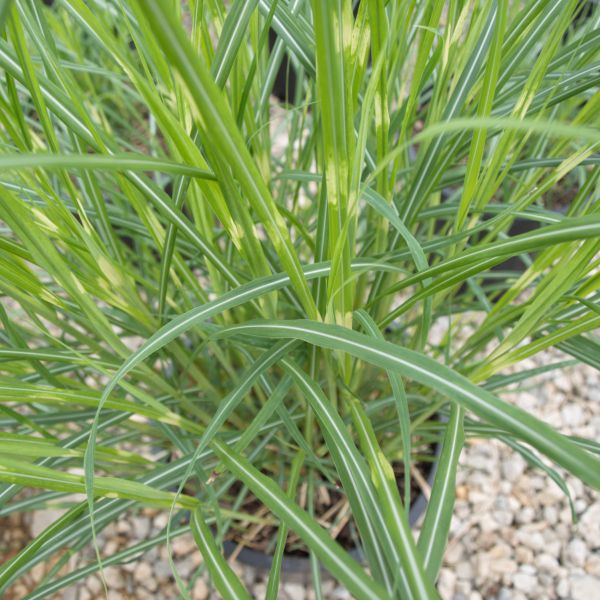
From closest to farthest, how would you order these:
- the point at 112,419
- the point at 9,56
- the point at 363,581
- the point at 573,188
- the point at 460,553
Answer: the point at 363,581 < the point at 9,56 < the point at 112,419 < the point at 460,553 < the point at 573,188

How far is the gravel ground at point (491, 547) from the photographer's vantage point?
881 mm

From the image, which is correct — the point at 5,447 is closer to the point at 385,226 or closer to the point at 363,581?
the point at 363,581

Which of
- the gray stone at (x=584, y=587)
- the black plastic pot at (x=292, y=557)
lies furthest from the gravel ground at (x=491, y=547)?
the black plastic pot at (x=292, y=557)

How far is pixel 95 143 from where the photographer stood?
0.43 meters

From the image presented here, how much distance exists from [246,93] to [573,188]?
1.01m

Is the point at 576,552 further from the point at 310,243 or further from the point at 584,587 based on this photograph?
the point at 310,243

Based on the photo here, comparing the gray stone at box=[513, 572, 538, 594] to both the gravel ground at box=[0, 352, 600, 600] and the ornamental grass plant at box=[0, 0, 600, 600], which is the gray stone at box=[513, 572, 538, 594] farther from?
the ornamental grass plant at box=[0, 0, 600, 600]

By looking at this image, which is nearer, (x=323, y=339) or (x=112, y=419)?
(x=323, y=339)

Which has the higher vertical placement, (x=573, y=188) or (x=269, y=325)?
(x=269, y=325)

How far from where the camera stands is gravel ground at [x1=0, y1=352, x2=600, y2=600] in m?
0.88

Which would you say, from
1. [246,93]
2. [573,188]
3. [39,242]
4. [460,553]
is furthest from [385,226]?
[573,188]

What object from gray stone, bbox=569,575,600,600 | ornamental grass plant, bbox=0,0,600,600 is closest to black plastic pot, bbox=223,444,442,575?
ornamental grass plant, bbox=0,0,600,600

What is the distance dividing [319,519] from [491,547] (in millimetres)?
302

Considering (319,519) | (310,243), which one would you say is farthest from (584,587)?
(310,243)
